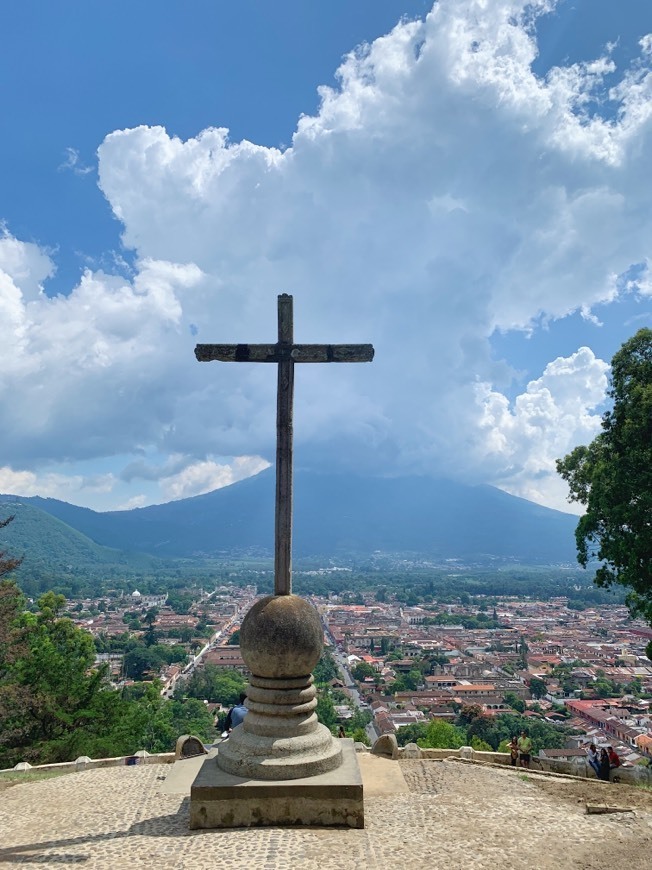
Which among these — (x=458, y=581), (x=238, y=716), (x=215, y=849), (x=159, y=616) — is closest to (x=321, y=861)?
(x=215, y=849)

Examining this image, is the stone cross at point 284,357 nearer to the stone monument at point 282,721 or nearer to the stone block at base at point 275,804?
the stone monument at point 282,721

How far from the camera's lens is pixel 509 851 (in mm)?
5730

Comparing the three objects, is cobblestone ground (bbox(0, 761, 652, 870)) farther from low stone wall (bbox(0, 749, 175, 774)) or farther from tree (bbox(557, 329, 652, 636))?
tree (bbox(557, 329, 652, 636))

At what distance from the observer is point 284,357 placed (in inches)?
318

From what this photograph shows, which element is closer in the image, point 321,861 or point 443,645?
point 321,861

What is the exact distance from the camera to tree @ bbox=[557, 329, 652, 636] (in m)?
11.4

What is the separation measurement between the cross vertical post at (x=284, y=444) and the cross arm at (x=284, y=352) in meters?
0.07

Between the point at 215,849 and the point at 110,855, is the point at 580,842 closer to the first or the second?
the point at 215,849

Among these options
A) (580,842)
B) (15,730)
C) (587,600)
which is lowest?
(587,600)

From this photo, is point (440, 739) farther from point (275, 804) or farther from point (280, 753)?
point (275, 804)

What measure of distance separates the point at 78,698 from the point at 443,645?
69318mm

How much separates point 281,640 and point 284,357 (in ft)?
11.7

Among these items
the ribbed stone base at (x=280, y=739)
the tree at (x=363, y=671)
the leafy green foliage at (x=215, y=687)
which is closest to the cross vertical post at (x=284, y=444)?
the ribbed stone base at (x=280, y=739)

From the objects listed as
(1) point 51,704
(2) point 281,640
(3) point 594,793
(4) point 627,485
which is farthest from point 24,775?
(4) point 627,485
